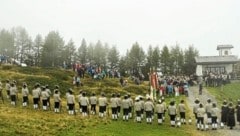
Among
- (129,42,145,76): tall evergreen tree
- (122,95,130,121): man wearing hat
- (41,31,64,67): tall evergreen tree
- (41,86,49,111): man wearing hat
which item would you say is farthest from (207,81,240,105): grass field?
(41,31,64,67): tall evergreen tree

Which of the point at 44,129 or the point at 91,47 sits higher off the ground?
the point at 91,47

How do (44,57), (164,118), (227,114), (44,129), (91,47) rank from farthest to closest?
(91,47)
(44,57)
(164,118)
(227,114)
(44,129)

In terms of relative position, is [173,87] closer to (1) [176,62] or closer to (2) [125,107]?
(2) [125,107]

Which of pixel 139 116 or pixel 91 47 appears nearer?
pixel 139 116

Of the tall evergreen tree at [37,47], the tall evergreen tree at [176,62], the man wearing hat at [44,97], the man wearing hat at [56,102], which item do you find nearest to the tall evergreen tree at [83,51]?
the tall evergreen tree at [37,47]

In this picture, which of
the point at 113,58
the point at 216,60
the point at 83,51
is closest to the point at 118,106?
the point at 216,60

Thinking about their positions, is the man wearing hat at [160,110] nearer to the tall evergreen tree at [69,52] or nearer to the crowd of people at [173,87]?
the crowd of people at [173,87]

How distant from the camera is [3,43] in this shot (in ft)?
400

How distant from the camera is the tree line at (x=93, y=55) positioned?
121500mm

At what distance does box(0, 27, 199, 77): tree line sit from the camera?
122 meters

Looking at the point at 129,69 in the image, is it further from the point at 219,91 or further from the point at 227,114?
the point at 227,114

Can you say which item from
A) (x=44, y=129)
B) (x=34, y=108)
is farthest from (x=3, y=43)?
(x=44, y=129)

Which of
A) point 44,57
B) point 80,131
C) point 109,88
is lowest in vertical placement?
point 80,131

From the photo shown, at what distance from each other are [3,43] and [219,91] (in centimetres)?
7382
